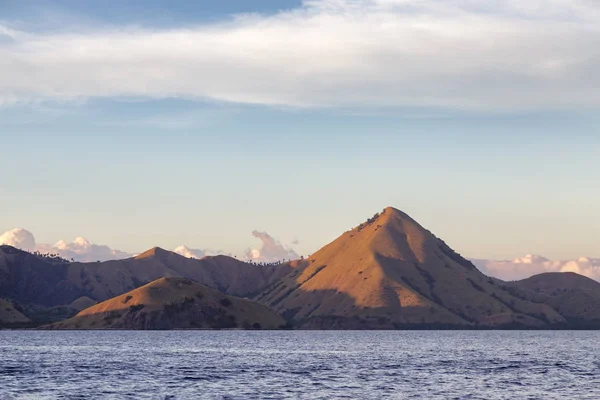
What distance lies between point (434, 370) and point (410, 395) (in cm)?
5575

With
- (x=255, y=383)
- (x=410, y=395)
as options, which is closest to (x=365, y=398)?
(x=410, y=395)

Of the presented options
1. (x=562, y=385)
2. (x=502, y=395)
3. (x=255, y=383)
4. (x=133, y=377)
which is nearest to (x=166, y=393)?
(x=255, y=383)

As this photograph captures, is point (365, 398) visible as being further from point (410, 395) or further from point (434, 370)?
point (434, 370)

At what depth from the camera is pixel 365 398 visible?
12225 cm

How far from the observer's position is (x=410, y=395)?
5010 inches

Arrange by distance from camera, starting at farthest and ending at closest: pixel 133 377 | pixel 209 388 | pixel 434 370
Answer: pixel 434 370 < pixel 133 377 < pixel 209 388

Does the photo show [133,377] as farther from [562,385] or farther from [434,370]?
[562,385]

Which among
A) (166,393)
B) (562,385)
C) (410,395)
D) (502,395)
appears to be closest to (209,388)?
(166,393)

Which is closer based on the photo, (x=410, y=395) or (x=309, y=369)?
(x=410, y=395)

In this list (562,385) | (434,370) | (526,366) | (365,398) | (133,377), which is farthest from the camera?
(526,366)

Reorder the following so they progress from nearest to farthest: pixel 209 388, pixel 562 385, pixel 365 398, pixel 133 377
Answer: pixel 365 398
pixel 209 388
pixel 562 385
pixel 133 377

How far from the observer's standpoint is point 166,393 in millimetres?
128500

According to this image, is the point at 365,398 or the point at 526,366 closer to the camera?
the point at 365,398

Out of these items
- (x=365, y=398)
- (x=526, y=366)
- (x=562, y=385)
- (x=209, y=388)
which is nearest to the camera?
(x=365, y=398)
